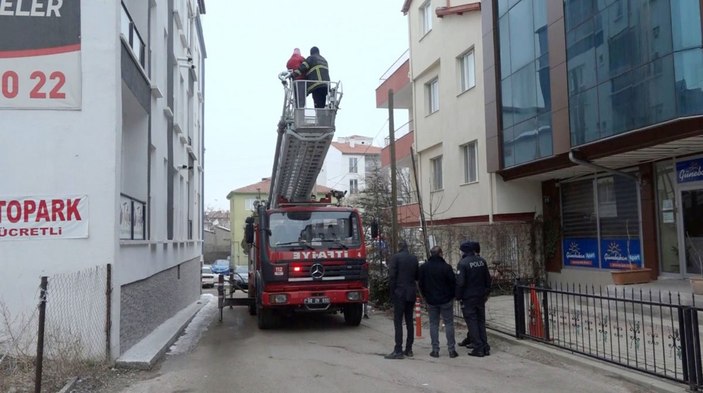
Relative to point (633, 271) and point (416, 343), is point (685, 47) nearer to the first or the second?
point (633, 271)

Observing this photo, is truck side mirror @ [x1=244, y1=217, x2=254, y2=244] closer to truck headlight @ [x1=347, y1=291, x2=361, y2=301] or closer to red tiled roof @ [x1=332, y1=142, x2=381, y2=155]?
truck headlight @ [x1=347, y1=291, x2=361, y2=301]

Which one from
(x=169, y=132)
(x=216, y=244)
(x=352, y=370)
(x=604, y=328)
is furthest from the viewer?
(x=216, y=244)

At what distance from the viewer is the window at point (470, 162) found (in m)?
22.2

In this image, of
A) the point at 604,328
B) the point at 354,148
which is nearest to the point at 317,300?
the point at 604,328

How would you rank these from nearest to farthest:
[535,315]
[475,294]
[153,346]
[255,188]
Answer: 1. [475,294]
2. [535,315]
3. [153,346]
4. [255,188]

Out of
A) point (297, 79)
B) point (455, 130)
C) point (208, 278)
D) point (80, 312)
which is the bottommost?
point (208, 278)

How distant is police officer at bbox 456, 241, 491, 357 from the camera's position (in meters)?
9.69

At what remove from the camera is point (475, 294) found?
9680mm

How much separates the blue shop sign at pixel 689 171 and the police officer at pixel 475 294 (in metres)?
7.02

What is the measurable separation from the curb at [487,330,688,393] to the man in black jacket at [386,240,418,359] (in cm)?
181

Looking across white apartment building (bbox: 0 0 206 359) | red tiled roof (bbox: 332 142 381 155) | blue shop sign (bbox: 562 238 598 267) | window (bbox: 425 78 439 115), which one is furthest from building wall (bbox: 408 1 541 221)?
red tiled roof (bbox: 332 142 381 155)

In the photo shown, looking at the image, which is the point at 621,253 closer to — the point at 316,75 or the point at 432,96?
the point at 316,75

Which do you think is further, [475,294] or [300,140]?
[300,140]

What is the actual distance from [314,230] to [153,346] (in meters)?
4.05
